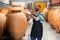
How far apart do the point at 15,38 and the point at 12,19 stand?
0.61m

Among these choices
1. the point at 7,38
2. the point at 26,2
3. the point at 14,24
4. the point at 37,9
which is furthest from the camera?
the point at 26,2

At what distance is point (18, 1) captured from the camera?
1694cm

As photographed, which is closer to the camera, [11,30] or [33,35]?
[33,35]

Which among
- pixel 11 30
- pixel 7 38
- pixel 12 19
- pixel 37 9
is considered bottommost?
pixel 7 38

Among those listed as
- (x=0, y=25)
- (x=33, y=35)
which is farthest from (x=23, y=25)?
(x=33, y=35)

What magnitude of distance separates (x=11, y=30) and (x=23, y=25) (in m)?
0.42

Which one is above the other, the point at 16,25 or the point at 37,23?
the point at 37,23

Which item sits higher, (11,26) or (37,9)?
(37,9)

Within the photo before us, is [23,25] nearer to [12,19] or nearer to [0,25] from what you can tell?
[12,19]

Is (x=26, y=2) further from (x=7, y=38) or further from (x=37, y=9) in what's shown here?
(x=37, y=9)

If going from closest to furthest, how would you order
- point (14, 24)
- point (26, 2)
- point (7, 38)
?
point (14, 24)
point (7, 38)
point (26, 2)

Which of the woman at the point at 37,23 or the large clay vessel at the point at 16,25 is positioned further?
the large clay vessel at the point at 16,25

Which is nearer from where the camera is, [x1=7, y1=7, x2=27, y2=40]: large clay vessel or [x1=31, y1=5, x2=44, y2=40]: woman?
[x1=31, y1=5, x2=44, y2=40]: woman

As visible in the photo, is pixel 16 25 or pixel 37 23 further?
pixel 16 25
